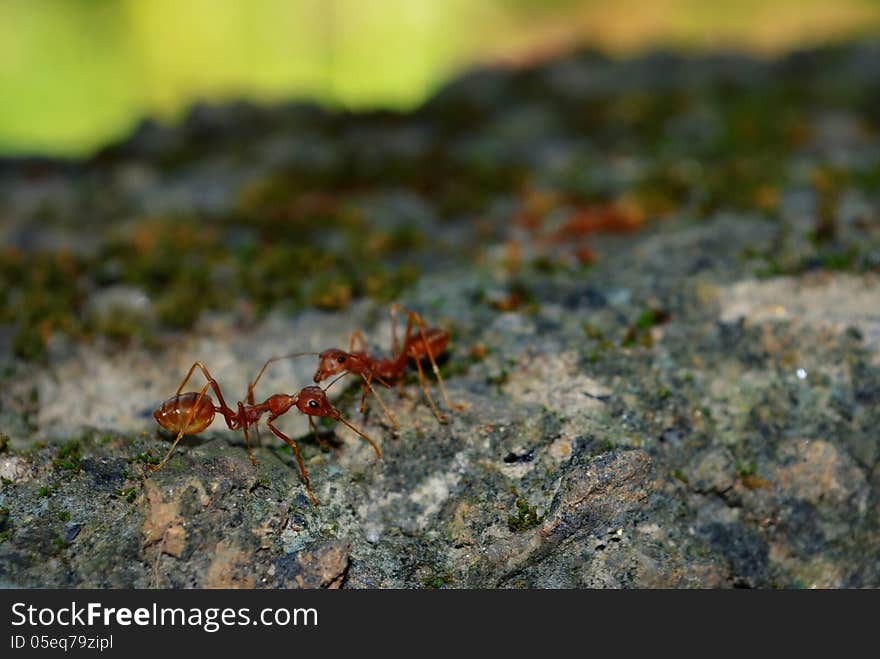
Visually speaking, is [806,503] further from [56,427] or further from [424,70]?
[424,70]

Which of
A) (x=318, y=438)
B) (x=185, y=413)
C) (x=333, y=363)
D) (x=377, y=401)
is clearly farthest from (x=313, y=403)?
(x=185, y=413)

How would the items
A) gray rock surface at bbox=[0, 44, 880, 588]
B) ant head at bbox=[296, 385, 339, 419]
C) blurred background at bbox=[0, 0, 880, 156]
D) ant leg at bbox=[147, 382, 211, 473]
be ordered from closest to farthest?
gray rock surface at bbox=[0, 44, 880, 588], ant leg at bbox=[147, 382, 211, 473], ant head at bbox=[296, 385, 339, 419], blurred background at bbox=[0, 0, 880, 156]

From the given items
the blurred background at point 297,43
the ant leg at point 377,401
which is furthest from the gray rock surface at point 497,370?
the blurred background at point 297,43

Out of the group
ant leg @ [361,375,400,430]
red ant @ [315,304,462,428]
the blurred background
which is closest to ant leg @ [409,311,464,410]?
red ant @ [315,304,462,428]

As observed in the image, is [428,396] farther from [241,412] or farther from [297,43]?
[297,43]

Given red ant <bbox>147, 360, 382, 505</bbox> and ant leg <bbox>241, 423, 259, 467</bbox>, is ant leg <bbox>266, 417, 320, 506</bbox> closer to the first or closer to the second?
red ant <bbox>147, 360, 382, 505</bbox>
